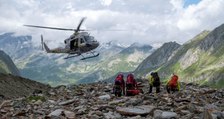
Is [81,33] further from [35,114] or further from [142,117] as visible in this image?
[142,117]

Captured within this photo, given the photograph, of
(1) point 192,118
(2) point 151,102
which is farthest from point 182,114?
(2) point 151,102

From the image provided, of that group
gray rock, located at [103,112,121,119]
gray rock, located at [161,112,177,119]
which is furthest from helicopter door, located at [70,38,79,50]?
gray rock, located at [161,112,177,119]

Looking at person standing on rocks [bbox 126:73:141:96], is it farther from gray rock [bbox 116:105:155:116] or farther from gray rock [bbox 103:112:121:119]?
gray rock [bbox 103:112:121:119]

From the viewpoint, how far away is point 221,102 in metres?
24.5

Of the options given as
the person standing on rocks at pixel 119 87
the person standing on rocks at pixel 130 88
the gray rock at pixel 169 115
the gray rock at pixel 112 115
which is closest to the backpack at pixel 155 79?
the person standing on rocks at pixel 130 88

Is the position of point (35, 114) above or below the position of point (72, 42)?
below

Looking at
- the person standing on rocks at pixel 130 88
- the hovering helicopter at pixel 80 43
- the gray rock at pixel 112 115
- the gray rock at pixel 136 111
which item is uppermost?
the hovering helicopter at pixel 80 43

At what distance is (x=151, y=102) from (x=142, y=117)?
4662mm

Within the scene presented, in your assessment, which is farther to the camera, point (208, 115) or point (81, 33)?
point (81, 33)

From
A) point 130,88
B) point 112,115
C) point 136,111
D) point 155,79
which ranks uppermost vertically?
point 155,79

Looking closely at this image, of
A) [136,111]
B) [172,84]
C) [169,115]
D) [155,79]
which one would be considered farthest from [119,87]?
[169,115]

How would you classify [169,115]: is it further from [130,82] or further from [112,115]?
[130,82]

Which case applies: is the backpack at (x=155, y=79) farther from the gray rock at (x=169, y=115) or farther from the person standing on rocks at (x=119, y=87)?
the gray rock at (x=169, y=115)

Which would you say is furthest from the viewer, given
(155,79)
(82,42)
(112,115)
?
(82,42)
